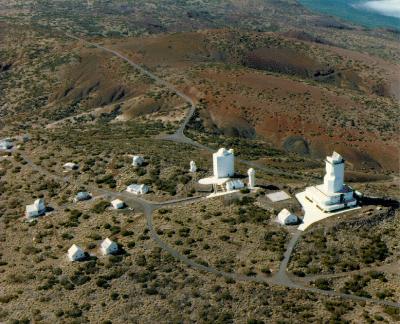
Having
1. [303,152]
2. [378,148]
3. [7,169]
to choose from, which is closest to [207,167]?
[7,169]

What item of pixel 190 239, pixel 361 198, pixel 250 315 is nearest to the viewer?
pixel 250 315

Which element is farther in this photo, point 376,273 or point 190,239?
point 190,239

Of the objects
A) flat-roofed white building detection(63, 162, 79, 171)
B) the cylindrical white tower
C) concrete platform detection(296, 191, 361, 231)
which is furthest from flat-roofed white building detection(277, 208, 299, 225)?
flat-roofed white building detection(63, 162, 79, 171)

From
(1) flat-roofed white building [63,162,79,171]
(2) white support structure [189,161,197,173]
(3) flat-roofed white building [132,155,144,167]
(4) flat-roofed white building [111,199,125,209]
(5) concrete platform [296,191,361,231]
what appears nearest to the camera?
(5) concrete platform [296,191,361,231]

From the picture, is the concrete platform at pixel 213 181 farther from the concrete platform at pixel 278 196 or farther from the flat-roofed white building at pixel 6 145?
the flat-roofed white building at pixel 6 145

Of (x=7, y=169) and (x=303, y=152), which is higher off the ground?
(x=7, y=169)

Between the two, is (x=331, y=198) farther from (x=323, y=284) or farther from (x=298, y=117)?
(x=298, y=117)

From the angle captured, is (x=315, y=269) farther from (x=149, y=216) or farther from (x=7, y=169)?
(x=7, y=169)

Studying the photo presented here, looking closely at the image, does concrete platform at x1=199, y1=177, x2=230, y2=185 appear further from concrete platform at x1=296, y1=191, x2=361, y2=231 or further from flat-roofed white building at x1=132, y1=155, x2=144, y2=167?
concrete platform at x1=296, y1=191, x2=361, y2=231
